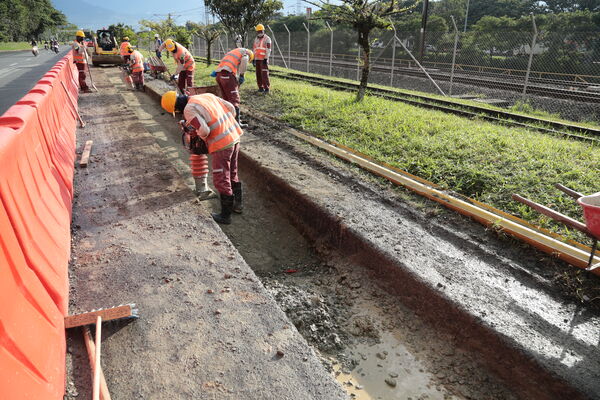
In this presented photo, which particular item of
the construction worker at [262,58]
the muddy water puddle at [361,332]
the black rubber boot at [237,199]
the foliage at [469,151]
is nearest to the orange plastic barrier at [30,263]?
the muddy water puddle at [361,332]

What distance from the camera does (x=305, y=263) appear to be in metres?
4.71

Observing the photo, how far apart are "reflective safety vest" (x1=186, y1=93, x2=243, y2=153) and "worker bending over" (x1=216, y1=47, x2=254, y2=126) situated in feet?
11.3

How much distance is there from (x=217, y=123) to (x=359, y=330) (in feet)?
8.82

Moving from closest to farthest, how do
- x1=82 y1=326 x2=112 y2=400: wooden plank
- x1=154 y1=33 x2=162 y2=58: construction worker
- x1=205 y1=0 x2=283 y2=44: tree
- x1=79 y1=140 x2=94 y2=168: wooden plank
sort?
x1=82 y1=326 x2=112 y2=400: wooden plank → x1=79 y1=140 x2=94 y2=168: wooden plank → x1=205 y1=0 x2=283 y2=44: tree → x1=154 y1=33 x2=162 y2=58: construction worker

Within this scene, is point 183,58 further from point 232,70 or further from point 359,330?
point 359,330

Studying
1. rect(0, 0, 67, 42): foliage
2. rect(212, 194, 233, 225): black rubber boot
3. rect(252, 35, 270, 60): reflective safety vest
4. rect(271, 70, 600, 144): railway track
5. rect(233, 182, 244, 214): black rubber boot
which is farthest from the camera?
rect(0, 0, 67, 42): foliage

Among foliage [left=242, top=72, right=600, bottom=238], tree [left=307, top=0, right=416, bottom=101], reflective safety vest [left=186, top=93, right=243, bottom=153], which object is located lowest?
foliage [left=242, top=72, right=600, bottom=238]

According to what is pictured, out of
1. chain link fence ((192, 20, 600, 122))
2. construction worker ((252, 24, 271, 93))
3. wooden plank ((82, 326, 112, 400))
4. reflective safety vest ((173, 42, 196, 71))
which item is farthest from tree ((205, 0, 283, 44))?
wooden plank ((82, 326, 112, 400))

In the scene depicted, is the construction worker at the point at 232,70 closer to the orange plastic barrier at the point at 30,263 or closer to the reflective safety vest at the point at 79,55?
the orange plastic barrier at the point at 30,263

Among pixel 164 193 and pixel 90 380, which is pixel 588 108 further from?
pixel 90 380

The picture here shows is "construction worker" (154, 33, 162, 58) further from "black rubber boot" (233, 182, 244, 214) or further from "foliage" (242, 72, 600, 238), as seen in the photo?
"black rubber boot" (233, 182, 244, 214)

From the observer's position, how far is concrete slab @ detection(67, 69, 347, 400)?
253 centimetres

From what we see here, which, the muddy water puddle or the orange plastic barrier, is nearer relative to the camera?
the orange plastic barrier

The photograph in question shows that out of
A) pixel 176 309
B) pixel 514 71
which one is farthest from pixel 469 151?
pixel 514 71
